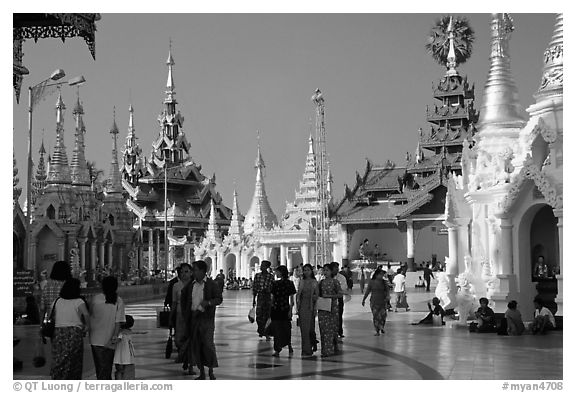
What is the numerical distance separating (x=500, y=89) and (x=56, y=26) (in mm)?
9209

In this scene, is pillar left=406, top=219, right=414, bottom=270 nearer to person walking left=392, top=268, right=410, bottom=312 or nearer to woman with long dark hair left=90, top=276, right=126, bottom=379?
person walking left=392, top=268, right=410, bottom=312

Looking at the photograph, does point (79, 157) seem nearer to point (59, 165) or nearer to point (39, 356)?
point (59, 165)

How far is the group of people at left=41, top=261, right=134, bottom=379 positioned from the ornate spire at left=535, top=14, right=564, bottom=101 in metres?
10.4

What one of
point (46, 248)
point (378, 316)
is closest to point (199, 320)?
point (378, 316)

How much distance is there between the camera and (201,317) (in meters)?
10.5

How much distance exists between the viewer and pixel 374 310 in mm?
15562

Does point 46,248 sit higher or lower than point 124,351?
higher

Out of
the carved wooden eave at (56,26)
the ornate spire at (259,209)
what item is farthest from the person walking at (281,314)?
the ornate spire at (259,209)

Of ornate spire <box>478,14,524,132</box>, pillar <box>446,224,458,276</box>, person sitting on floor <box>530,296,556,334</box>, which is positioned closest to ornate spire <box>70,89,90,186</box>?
pillar <box>446,224,458,276</box>

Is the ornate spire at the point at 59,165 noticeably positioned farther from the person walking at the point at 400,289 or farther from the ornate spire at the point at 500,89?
the ornate spire at the point at 500,89

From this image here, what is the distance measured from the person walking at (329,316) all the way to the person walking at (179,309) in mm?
2007

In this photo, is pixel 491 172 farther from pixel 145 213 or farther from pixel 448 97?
pixel 145 213

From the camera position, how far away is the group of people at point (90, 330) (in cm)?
873
